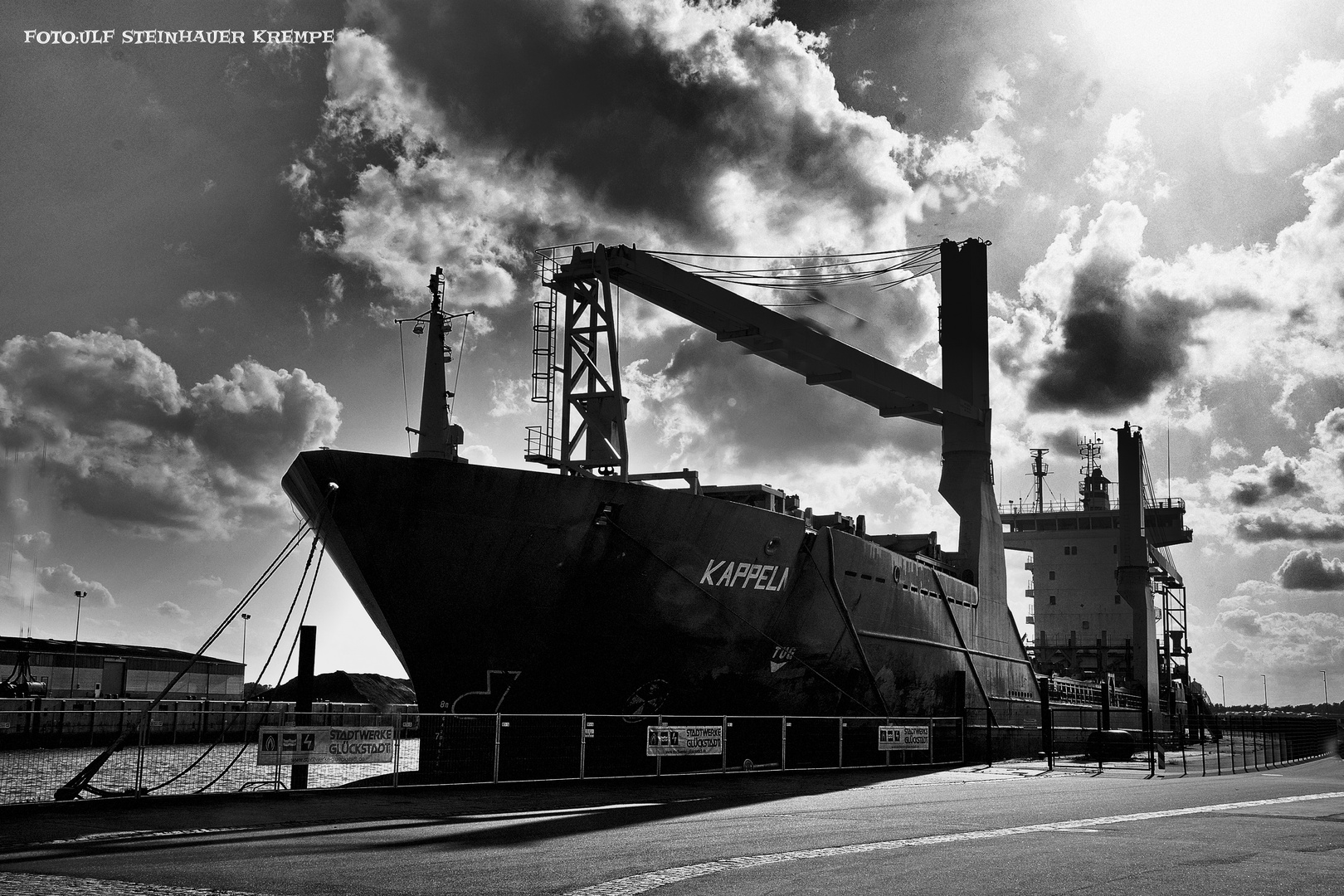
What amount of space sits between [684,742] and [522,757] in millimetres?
2589

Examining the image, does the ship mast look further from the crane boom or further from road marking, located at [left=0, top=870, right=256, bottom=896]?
road marking, located at [left=0, top=870, right=256, bottom=896]

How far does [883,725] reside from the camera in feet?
66.8

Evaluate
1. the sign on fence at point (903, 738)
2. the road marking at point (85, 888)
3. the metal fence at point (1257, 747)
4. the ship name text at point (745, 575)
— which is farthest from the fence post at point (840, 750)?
the road marking at point (85, 888)

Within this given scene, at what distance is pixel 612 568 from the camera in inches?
669

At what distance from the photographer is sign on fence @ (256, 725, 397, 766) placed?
43.5 feet

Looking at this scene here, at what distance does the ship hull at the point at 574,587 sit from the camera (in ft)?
52.2

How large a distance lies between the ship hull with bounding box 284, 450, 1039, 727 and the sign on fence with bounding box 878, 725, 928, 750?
127cm

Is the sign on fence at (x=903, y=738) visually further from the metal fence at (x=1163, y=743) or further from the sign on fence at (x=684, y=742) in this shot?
the sign on fence at (x=684, y=742)

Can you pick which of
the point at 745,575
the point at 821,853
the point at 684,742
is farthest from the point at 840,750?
the point at 821,853

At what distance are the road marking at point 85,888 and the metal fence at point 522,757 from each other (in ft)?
17.8

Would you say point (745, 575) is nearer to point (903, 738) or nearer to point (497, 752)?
point (903, 738)

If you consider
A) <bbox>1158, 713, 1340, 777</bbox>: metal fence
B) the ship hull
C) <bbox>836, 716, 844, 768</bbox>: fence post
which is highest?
the ship hull

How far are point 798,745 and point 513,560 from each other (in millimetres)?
6478

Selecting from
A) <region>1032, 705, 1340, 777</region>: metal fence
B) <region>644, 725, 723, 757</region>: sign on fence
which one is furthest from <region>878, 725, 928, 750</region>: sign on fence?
<region>644, 725, 723, 757</region>: sign on fence
